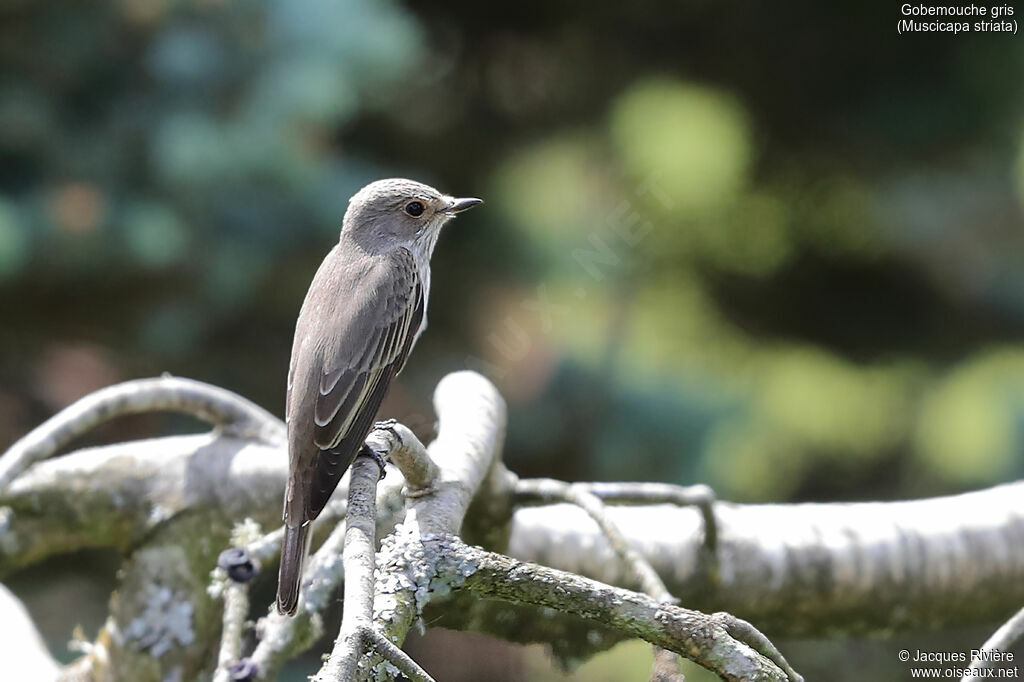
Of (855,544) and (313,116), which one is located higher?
(313,116)

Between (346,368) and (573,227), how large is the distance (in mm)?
2464

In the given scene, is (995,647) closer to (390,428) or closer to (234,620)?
(390,428)

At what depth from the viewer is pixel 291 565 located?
6.49ft

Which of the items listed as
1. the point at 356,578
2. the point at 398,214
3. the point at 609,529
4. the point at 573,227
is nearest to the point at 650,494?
the point at 609,529

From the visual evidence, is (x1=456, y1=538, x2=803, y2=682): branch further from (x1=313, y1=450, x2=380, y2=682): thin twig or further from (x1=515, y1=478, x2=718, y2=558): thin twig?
(x1=515, y1=478, x2=718, y2=558): thin twig

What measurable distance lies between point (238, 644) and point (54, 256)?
2686 millimetres

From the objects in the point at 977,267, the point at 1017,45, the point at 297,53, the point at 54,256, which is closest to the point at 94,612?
the point at 54,256

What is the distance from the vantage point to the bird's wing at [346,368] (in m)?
2.12

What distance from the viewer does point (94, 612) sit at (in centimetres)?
497

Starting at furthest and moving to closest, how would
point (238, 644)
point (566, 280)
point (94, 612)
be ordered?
point (94, 612) < point (566, 280) < point (238, 644)

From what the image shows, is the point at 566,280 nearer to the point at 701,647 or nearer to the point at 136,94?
the point at 136,94

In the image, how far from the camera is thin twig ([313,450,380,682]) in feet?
3.72

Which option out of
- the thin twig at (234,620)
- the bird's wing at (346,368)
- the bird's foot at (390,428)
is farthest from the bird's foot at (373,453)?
the thin twig at (234,620)

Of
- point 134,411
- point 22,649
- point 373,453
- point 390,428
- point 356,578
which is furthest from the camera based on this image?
point 134,411
